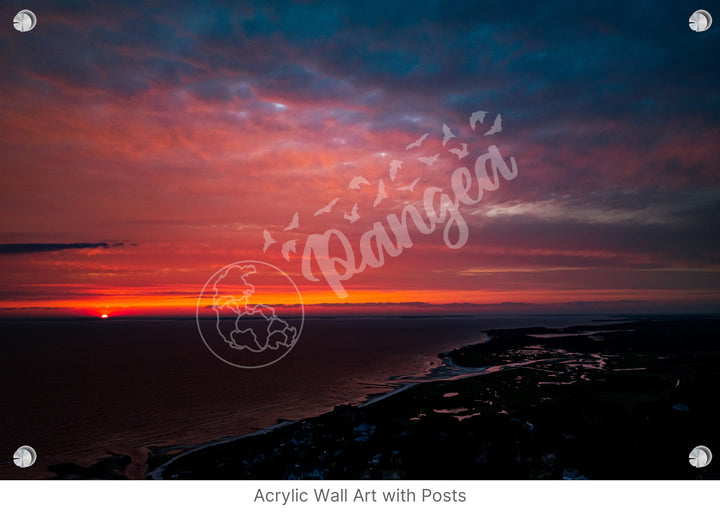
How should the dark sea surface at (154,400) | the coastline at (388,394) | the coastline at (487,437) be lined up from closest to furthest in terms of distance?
1. the coastline at (487,437)
2. the coastline at (388,394)
3. the dark sea surface at (154,400)

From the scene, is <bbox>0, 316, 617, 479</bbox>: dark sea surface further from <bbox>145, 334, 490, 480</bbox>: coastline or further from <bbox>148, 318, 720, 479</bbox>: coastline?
<bbox>148, 318, 720, 479</bbox>: coastline

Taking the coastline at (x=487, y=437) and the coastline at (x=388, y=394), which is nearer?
the coastline at (x=487, y=437)

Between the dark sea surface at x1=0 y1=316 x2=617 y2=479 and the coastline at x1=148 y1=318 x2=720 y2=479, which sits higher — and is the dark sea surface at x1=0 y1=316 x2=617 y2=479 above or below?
below

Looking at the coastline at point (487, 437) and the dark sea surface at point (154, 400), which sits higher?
the coastline at point (487, 437)

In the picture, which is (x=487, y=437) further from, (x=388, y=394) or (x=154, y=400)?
(x=154, y=400)

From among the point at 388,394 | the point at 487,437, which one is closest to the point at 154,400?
the point at 388,394

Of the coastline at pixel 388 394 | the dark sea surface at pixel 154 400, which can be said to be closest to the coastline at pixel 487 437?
the coastline at pixel 388 394

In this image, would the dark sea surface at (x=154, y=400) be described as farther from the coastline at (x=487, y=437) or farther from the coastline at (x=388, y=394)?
the coastline at (x=487, y=437)

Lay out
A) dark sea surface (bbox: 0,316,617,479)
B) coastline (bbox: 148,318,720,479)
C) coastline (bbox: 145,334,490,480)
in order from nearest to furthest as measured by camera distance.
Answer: coastline (bbox: 148,318,720,479)
coastline (bbox: 145,334,490,480)
dark sea surface (bbox: 0,316,617,479)

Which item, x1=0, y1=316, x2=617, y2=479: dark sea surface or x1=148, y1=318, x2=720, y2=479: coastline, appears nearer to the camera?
x1=148, y1=318, x2=720, y2=479: coastline

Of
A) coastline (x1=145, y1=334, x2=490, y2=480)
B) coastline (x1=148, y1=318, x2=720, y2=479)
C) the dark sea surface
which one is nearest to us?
coastline (x1=148, y1=318, x2=720, y2=479)

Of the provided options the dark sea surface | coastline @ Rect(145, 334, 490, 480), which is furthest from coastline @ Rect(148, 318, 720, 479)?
the dark sea surface

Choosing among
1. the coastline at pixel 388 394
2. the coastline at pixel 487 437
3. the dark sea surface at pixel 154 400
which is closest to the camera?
the coastline at pixel 487 437
